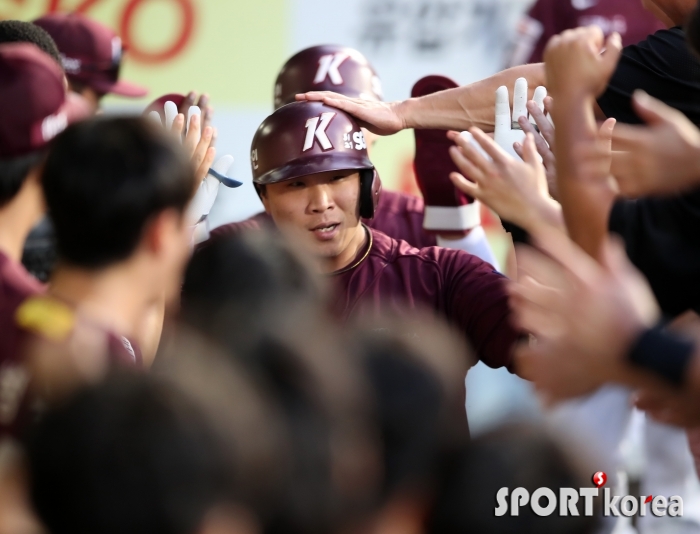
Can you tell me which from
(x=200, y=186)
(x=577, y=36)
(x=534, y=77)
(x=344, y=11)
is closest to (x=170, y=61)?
(x=344, y=11)

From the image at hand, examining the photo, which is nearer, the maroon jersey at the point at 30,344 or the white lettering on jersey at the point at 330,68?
the maroon jersey at the point at 30,344

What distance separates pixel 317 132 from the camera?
123 inches

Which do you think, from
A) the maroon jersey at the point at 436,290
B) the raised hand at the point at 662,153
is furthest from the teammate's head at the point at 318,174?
the raised hand at the point at 662,153

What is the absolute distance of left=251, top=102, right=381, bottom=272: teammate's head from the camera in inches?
123

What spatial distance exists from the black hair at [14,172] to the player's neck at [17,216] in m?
0.01

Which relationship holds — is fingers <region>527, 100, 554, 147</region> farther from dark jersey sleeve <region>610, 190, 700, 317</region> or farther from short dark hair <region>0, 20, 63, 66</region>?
short dark hair <region>0, 20, 63, 66</region>

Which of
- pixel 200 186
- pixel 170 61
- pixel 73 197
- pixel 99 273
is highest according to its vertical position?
pixel 73 197

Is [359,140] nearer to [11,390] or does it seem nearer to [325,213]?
[325,213]

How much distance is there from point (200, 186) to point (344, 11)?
261cm

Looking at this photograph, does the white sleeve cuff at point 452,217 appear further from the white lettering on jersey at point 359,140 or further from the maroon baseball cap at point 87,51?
the maroon baseball cap at point 87,51

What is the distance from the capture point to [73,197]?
1.82 m

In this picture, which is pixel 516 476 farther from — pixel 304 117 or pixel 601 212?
pixel 304 117

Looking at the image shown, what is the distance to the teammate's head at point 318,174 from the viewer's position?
313 cm

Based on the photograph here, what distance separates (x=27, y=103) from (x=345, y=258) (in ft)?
4.40
